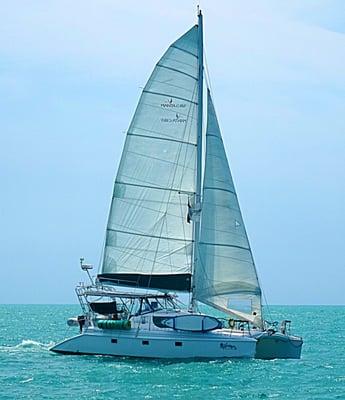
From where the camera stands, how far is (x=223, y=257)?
131 feet

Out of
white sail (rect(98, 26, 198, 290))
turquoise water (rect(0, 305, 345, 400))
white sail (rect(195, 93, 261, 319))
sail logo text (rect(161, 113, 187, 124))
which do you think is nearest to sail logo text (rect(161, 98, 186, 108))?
white sail (rect(98, 26, 198, 290))

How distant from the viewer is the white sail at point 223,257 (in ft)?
131

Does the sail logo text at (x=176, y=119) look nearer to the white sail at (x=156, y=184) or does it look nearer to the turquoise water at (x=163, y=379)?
the white sail at (x=156, y=184)

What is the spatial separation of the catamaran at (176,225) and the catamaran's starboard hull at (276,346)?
0.17ft

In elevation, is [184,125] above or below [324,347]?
above

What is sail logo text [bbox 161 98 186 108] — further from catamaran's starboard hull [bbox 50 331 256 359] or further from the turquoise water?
the turquoise water

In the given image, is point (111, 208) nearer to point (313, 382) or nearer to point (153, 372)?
point (153, 372)

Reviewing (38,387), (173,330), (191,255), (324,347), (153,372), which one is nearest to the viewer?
(38,387)

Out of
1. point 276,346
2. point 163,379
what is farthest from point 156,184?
point 163,379

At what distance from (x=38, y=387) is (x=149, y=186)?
1079 cm

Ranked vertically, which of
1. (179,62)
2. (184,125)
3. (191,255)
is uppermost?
(179,62)

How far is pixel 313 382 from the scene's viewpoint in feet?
114

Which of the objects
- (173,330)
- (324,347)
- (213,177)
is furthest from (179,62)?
(324,347)

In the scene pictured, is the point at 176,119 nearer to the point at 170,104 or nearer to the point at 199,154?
the point at 170,104
